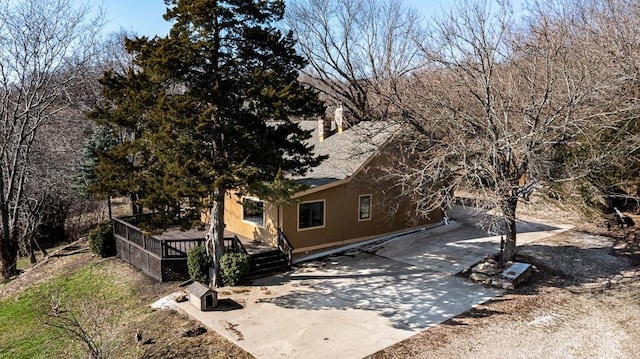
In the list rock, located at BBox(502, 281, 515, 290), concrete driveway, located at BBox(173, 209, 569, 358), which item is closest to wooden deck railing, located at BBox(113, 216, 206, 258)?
concrete driveway, located at BBox(173, 209, 569, 358)

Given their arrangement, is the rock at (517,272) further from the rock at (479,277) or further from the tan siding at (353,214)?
the tan siding at (353,214)

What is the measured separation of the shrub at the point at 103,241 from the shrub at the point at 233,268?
6615mm

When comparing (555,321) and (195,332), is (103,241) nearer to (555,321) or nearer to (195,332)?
(195,332)

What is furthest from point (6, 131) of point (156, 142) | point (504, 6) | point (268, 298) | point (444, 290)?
point (504, 6)

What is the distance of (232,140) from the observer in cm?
1099

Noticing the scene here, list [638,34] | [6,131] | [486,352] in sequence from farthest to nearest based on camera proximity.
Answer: [6,131], [638,34], [486,352]

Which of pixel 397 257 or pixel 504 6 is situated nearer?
pixel 504 6

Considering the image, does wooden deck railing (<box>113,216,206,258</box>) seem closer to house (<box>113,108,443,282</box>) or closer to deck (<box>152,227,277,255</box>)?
house (<box>113,108,443,282</box>)

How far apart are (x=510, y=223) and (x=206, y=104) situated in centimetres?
918

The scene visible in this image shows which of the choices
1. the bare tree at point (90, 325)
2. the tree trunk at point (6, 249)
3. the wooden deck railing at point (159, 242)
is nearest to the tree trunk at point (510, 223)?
the wooden deck railing at point (159, 242)

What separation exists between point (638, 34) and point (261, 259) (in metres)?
13.9

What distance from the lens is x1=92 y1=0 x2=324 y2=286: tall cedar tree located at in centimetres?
1030

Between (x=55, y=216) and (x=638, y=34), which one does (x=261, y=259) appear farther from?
(x=55, y=216)

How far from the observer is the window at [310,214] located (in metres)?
14.8
